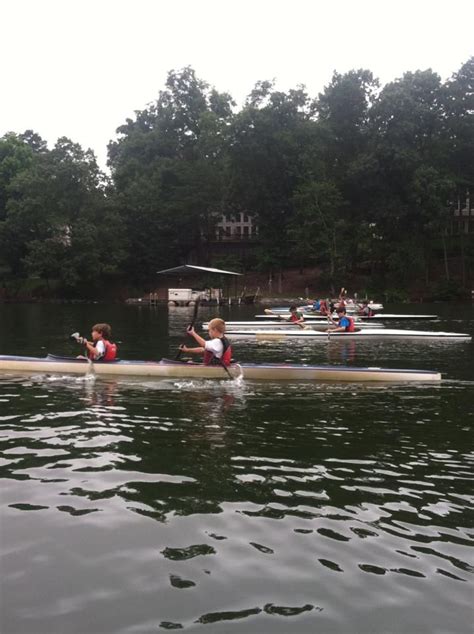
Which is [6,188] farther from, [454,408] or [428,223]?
[454,408]

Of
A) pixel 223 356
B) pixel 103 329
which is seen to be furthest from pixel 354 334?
pixel 103 329

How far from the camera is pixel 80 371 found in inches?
620

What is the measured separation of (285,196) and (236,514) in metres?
71.1

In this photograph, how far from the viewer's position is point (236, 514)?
261 inches

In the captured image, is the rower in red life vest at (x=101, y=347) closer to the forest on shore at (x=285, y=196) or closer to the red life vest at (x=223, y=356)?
the red life vest at (x=223, y=356)

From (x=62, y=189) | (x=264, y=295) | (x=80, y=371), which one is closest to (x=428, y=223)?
(x=264, y=295)

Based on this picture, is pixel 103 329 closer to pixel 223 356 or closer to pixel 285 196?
pixel 223 356

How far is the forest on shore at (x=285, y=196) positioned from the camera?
225ft

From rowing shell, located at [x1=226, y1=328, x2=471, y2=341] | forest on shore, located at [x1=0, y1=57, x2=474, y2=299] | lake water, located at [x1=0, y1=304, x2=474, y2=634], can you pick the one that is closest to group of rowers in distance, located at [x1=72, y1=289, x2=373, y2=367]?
lake water, located at [x1=0, y1=304, x2=474, y2=634]

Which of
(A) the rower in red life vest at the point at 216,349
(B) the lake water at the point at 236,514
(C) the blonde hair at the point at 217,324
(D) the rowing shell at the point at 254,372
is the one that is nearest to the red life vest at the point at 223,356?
(A) the rower in red life vest at the point at 216,349

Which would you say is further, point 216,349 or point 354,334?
point 354,334

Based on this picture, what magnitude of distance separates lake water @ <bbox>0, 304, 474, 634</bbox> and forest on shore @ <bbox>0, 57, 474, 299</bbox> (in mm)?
58590

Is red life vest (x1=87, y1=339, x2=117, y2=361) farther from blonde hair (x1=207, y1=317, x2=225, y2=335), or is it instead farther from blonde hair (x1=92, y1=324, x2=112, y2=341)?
blonde hair (x1=207, y1=317, x2=225, y2=335)

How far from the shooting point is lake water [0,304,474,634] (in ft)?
15.8
